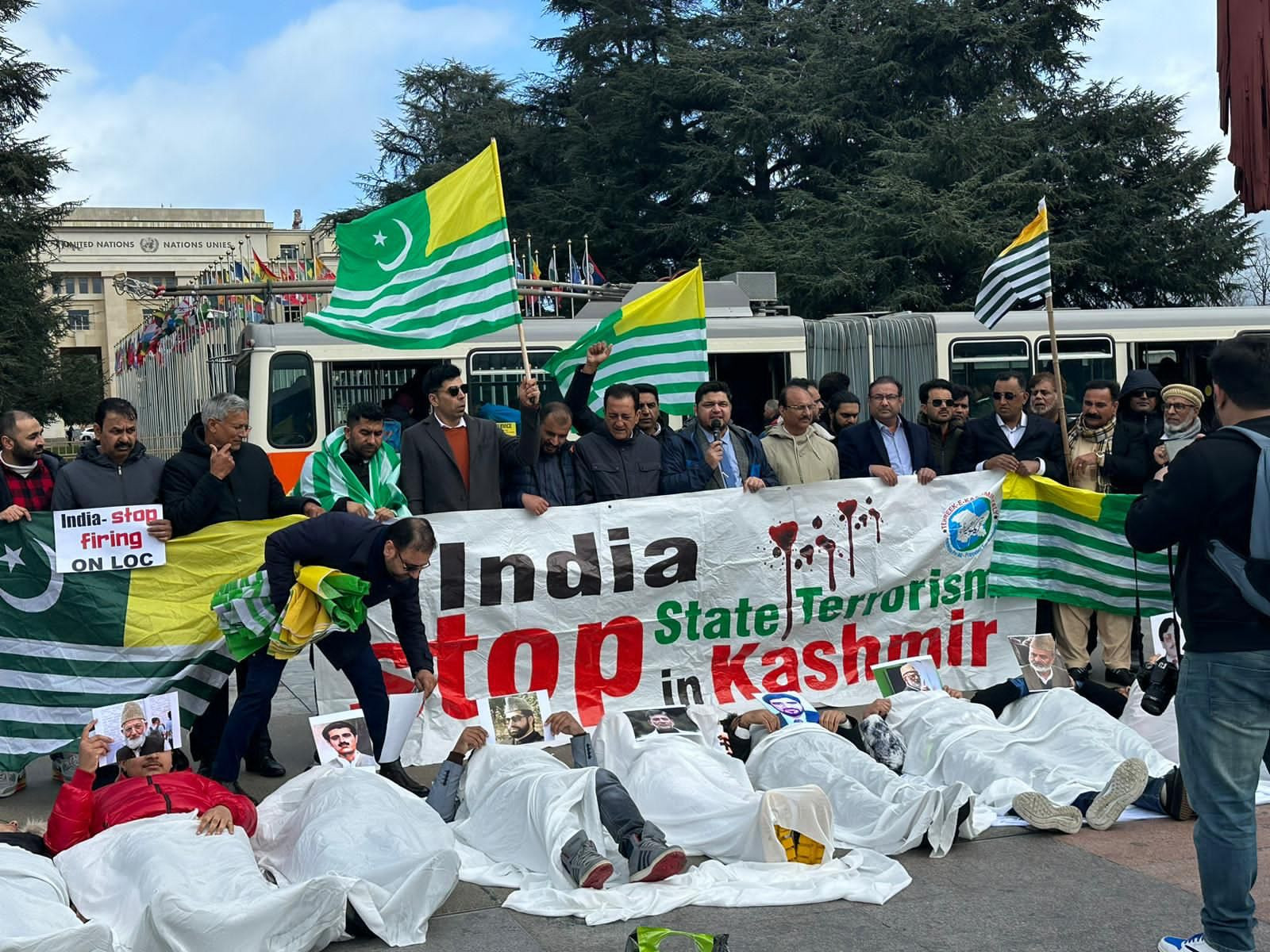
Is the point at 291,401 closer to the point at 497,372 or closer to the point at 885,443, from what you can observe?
the point at 497,372

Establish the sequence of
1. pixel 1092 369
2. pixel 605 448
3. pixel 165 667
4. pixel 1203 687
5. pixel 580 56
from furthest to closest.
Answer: pixel 580 56
pixel 1092 369
pixel 605 448
pixel 165 667
pixel 1203 687

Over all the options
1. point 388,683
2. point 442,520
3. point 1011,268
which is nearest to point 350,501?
point 442,520

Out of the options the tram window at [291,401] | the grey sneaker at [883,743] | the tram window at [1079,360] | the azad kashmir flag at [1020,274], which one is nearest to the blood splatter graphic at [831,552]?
the grey sneaker at [883,743]

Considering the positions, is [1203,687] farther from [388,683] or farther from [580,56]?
[580,56]

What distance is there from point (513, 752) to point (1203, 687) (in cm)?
320

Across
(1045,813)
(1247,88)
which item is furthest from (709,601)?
(1247,88)

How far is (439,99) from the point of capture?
47719 mm

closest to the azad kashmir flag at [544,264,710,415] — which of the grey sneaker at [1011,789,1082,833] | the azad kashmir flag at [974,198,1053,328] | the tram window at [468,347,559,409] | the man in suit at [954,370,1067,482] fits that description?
the man in suit at [954,370,1067,482]

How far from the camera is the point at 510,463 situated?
8375 millimetres

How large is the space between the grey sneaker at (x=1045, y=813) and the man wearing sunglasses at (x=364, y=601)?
2814 mm

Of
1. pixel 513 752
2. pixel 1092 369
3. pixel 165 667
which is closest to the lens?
pixel 513 752

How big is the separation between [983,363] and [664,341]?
9.05 m

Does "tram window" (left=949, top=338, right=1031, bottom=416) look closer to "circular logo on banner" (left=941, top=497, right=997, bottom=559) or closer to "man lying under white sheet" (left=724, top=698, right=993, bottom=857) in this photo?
"circular logo on banner" (left=941, top=497, right=997, bottom=559)

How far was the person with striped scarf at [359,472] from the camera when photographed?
25.4 feet
